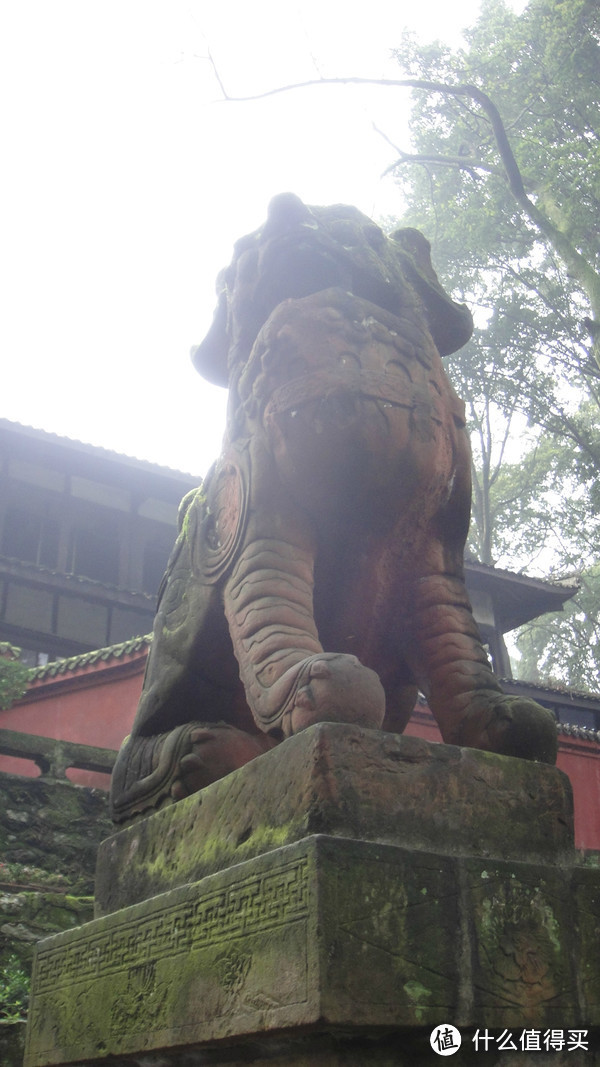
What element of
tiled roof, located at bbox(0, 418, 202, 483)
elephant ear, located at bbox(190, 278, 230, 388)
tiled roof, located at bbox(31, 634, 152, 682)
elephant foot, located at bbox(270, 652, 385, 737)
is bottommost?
elephant foot, located at bbox(270, 652, 385, 737)

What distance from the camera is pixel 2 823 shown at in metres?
6.73

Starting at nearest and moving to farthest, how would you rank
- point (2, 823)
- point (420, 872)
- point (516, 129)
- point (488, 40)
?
point (420, 872)
point (2, 823)
point (516, 129)
point (488, 40)

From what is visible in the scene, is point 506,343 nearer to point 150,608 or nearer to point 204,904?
point 150,608

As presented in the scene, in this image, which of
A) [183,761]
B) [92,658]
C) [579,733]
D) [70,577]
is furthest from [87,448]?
[183,761]

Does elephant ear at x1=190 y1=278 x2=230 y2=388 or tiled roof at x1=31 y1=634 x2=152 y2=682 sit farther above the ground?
tiled roof at x1=31 y1=634 x2=152 y2=682

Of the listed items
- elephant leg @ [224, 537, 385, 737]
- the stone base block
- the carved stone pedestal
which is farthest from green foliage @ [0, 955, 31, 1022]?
elephant leg @ [224, 537, 385, 737]

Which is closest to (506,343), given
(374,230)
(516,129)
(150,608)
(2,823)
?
(516,129)

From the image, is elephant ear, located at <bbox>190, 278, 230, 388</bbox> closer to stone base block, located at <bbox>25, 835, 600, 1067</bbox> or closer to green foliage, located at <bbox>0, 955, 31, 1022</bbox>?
stone base block, located at <bbox>25, 835, 600, 1067</bbox>

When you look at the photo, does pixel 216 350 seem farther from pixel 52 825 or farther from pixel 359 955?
Answer: pixel 52 825

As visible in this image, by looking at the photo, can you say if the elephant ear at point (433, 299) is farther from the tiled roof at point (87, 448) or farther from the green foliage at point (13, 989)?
the tiled roof at point (87, 448)

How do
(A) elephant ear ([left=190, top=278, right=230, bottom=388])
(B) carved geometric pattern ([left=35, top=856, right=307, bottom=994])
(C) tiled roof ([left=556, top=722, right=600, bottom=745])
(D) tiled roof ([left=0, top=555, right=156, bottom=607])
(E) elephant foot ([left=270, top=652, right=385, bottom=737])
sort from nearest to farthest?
(B) carved geometric pattern ([left=35, top=856, right=307, bottom=994]) → (E) elephant foot ([left=270, top=652, right=385, bottom=737]) → (A) elephant ear ([left=190, top=278, right=230, bottom=388]) → (C) tiled roof ([left=556, top=722, right=600, bottom=745]) → (D) tiled roof ([left=0, top=555, right=156, bottom=607])

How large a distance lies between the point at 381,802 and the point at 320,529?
36.3 inches

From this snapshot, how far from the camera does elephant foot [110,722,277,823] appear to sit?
259cm

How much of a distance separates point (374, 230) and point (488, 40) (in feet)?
66.5
